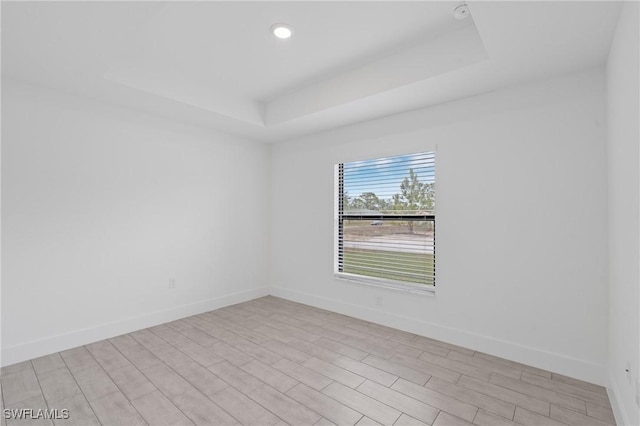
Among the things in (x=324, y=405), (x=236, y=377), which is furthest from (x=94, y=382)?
(x=324, y=405)

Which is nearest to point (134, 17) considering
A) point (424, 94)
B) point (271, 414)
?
Answer: point (424, 94)

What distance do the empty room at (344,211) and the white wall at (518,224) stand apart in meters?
0.02

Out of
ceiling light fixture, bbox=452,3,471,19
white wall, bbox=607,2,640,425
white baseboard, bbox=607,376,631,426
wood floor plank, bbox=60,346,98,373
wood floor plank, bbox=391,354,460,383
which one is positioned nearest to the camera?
white wall, bbox=607,2,640,425

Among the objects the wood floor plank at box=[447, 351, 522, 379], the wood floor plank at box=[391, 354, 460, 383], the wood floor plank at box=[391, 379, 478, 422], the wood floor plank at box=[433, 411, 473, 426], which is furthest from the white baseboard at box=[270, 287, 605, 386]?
the wood floor plank at box=[433, 411, 473, 426]

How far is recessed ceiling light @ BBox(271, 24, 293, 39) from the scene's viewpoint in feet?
7.87

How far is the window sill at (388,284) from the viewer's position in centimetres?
334

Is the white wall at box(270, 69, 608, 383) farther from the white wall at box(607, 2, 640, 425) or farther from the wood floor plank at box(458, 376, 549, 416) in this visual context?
the wood floor plank at box(458, 376, 549, 416)

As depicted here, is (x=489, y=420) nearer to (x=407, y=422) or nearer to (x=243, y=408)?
(x=407, y=422)

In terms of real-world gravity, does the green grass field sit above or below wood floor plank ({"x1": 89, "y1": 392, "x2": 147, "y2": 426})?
above

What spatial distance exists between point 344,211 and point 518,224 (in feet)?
6.67

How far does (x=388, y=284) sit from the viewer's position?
3.66m

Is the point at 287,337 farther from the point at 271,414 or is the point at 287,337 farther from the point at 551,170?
the point at 551,170

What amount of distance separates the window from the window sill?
0.04ft

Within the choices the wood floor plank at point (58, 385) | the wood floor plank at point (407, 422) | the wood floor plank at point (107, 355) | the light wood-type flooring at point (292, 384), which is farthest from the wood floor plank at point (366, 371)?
the wood floor plank at point (58, 385)
